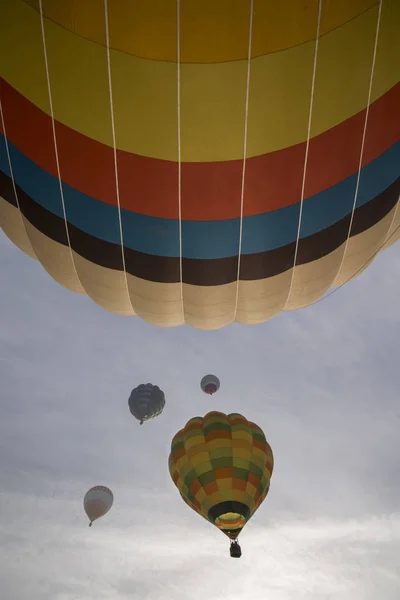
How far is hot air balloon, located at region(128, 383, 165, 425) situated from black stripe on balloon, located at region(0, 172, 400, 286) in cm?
1214

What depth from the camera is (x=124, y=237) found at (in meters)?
4.62

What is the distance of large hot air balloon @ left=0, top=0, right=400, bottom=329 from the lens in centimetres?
346

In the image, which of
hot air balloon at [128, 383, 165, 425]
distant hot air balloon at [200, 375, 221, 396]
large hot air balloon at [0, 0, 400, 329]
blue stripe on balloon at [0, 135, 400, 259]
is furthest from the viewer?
distant hot air balloon at [200, 375, 221, 396]

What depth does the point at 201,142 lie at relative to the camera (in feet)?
12.8

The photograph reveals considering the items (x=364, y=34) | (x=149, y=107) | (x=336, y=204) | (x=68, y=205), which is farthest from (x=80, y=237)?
(x=364, y=34)

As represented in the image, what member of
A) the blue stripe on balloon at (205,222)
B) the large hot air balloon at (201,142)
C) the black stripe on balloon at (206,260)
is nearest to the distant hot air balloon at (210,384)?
the large hot air balloon at (201,142)

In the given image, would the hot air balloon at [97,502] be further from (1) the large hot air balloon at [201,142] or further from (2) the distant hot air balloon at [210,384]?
(1) the large hot air balloon at [201,142]

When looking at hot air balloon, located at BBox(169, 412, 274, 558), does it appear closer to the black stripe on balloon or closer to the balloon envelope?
the balloon envelope

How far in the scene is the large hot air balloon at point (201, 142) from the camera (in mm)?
3459

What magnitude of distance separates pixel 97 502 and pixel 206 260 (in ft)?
45.3

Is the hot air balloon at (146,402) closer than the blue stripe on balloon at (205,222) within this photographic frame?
No

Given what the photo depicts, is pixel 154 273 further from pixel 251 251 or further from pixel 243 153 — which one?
pixel 243 153

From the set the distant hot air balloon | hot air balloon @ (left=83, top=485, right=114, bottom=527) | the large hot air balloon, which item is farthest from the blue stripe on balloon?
the distant hot air balloon

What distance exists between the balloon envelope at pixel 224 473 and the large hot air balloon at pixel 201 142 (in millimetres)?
4546
